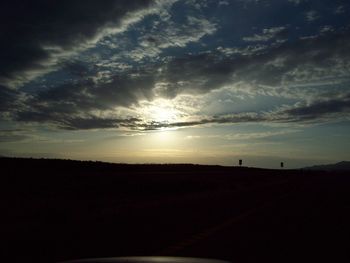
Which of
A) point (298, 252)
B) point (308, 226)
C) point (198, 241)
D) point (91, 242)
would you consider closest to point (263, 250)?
point (298, 252)

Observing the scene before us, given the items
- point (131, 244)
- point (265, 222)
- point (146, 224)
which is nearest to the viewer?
point (131, 244)

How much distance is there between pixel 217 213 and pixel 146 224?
A: 5354 mm

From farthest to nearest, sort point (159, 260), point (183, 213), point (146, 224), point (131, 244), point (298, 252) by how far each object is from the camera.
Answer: point (183, 213) → point (146, 224) → point (131, 244) → point (298, 252) → point (159, 260)

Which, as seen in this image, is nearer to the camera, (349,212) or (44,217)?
(44,217)

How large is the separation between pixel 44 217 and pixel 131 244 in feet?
21.9

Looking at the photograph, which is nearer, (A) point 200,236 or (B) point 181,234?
(A) point 200,236

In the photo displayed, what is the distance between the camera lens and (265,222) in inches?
724

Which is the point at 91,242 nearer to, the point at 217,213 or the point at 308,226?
the point at 308,226

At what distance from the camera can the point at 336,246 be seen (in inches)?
507

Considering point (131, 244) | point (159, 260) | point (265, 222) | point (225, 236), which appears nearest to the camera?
point (159, 260)

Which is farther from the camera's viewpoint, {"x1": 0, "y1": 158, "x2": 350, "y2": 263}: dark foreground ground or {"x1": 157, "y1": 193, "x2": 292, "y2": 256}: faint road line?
{"x1": 157, "y1": 193, "x2": 292, "y2": 256}: faint road line

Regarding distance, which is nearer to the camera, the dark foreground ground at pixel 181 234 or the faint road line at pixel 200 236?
the dark foreground ground at pixel 181 234

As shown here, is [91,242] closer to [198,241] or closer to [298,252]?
[198,241]

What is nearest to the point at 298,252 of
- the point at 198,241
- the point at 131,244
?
the point at 198,241
